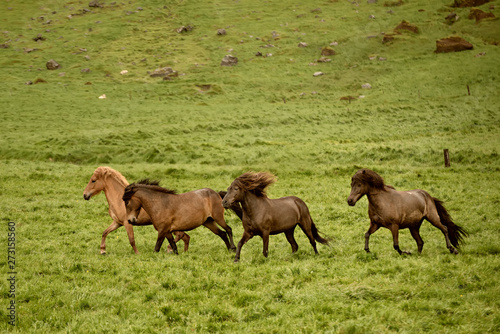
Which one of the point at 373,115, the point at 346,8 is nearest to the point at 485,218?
the point at 373,115

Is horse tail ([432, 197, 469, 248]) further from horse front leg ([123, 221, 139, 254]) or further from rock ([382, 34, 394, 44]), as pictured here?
rock ([382, 34, 394, 44])

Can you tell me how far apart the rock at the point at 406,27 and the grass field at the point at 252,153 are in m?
2.46

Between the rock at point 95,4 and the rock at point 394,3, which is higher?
the rock at point 394,3

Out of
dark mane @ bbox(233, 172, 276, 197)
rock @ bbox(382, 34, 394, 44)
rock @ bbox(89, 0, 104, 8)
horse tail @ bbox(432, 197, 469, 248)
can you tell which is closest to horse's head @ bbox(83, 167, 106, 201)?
dark mane @ bbox(233, 172, 276, 197)

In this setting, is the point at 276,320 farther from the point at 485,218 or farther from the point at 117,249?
the point at 485,218

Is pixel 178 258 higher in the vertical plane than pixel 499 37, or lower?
higher

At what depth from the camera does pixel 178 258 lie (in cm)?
1178

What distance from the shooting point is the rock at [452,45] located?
215 feet

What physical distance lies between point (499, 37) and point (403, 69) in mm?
18562

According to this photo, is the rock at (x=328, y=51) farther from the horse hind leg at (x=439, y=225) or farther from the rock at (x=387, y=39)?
the horse hind leg at (x=439, y=225)

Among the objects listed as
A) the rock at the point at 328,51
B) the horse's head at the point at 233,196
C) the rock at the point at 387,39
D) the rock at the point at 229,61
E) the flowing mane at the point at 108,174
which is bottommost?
the rock at the point at 229,61

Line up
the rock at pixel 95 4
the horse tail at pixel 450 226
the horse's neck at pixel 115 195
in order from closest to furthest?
the horse tail at pixel 450 226
the horse's neck at pixel 115 195
the rock at pixel 95 4

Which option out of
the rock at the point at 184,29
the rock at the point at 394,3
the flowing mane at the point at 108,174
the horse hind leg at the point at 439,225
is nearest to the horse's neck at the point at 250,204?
the flowing mane at the point at 108,174

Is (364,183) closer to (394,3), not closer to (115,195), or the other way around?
(115,195)
